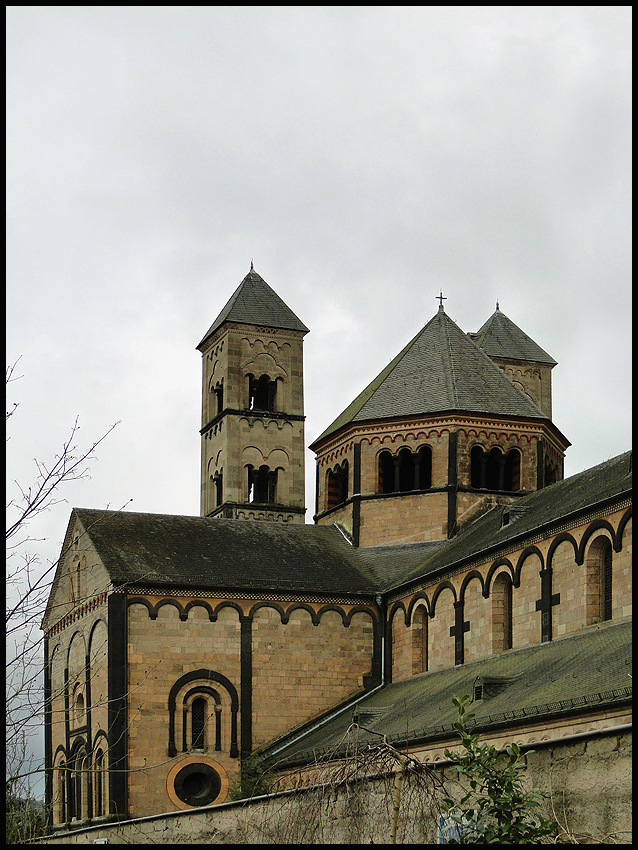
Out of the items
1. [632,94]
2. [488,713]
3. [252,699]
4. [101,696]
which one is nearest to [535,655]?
[488,713]

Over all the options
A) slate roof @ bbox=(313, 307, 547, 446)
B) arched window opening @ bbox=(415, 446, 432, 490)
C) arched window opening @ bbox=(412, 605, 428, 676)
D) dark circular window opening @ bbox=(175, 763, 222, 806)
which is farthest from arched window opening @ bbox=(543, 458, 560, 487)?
dark circular window opening @ bbox=(175, 763, 222, 806)

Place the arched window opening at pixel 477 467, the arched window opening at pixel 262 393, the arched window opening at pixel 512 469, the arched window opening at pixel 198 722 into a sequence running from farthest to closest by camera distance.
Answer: the arched window opening at pixel 262 393 < the arched window opening at pixel 512 469 < the arched window opening at pixel 477 467 < the arched window opening at pixel 198 722

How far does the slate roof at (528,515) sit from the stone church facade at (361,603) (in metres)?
0.12

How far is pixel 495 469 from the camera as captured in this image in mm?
52031

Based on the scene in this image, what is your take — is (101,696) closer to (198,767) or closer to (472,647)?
(198,767)

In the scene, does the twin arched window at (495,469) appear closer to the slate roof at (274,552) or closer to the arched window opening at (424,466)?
the arched window opening at (424,466)

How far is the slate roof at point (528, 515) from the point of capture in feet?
128

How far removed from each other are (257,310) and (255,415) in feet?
17.7

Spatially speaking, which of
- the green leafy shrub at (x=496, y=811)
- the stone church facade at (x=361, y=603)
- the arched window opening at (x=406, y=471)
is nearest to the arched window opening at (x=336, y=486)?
the stone church facade at (x=361, y=603)

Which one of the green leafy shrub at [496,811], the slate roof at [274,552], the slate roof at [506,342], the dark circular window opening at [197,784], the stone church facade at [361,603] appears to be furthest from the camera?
the slate roof at [506,342]

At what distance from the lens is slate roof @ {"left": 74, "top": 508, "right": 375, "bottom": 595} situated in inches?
1847

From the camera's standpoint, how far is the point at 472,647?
141 feet

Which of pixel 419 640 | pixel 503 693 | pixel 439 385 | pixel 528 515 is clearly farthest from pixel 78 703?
pixel 503 693

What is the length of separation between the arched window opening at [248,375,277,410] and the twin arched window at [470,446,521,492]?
17.9m
